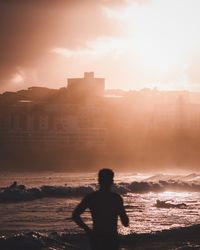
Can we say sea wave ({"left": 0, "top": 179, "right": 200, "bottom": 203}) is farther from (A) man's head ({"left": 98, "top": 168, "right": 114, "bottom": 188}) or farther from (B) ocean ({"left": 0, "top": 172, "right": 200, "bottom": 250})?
(A) man's head ({"left": 98, "top": 168, "right": 114, "bottom": 188})

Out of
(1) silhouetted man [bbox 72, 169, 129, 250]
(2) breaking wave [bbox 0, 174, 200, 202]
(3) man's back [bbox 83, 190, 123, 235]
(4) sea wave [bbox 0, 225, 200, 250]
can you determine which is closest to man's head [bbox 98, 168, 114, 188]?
(1) silhouetted man [bbox 72, 169, 129, 250]

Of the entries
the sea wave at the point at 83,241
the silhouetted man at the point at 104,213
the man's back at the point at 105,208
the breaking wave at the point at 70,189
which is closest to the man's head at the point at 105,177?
the silhouetted man at the point at 104,213

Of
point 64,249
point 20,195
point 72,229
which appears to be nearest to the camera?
point 64,249

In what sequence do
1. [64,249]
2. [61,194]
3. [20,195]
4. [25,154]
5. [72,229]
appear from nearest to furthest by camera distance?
[64,249], [72,229], [20,195], [61,194], [25,154]

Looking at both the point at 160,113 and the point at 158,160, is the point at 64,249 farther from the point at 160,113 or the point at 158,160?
the point at 160,113

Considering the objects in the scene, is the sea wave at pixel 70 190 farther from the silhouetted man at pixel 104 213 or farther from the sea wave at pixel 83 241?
the silhouetted man at pixel 104 213

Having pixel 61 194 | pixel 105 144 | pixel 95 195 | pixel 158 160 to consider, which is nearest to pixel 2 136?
pixel 105 144

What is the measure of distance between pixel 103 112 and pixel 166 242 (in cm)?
10867

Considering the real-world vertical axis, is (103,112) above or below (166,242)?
above

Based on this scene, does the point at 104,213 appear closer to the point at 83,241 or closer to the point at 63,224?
the point at 83,241

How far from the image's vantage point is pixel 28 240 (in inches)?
585

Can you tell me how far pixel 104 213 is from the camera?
7.44 m

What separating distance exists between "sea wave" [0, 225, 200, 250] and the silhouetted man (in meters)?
7.28

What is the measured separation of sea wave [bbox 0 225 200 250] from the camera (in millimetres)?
14609
